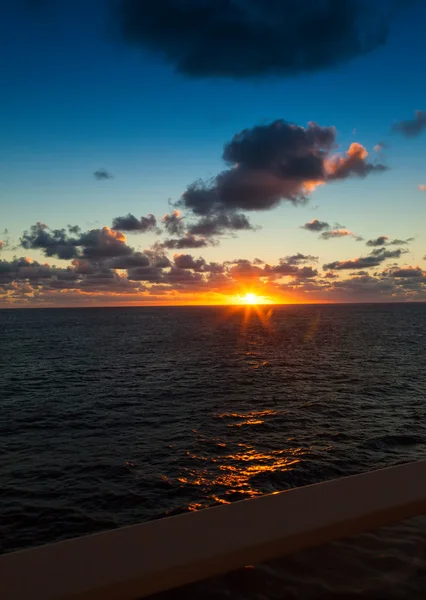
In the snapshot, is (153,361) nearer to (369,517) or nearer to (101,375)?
(101,375)

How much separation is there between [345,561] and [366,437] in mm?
22479

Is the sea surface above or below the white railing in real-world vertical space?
below

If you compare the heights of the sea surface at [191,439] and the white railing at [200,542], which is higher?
the white railing at [200,542]

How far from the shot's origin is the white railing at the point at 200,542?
1.99 metres

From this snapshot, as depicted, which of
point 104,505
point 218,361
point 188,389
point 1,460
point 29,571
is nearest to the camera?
point 29,571

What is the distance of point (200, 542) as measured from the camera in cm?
224

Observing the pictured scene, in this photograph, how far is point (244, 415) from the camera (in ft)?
91.0

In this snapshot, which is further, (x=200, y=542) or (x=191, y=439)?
(x=191, y=439)

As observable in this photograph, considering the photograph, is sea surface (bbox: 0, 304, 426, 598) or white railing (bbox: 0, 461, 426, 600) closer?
white railing (bbox: 0, 461, 426, 600)

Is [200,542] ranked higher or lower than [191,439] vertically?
higher

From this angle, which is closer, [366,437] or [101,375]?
[366,437]

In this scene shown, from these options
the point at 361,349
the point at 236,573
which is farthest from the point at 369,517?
the point at 361,349

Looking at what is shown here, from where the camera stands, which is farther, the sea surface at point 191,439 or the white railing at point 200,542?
the sea surface at point 191,439

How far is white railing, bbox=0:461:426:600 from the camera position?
78.3 inches
